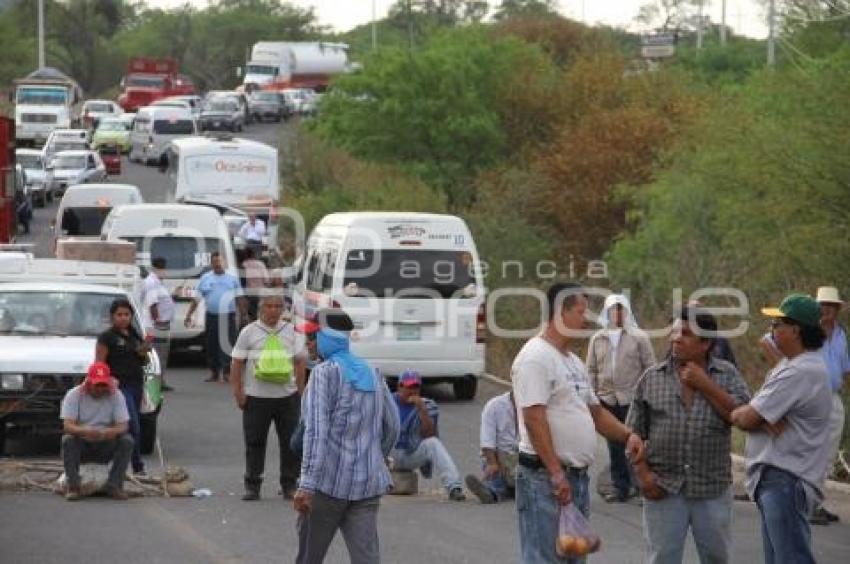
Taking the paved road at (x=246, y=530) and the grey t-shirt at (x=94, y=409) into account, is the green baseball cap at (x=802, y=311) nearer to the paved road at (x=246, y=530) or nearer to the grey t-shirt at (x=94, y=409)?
the paved road at (x=246, y=530)

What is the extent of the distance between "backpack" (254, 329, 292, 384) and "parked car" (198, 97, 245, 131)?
67872mm

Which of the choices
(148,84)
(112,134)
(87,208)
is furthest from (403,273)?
(148,84)

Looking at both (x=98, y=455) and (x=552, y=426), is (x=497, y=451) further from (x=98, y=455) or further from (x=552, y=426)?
(x=552, y=426)

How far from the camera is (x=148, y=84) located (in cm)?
9606

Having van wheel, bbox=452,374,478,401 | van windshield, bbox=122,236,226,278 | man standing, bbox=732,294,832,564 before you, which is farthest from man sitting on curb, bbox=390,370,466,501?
van windshield, bbox=122,236,226,278

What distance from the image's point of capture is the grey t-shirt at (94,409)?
16.1 meters

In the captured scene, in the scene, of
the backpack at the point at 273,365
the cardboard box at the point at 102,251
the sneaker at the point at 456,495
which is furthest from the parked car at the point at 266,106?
the backpack at the point at 273,365

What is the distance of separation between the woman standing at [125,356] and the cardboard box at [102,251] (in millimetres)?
8304

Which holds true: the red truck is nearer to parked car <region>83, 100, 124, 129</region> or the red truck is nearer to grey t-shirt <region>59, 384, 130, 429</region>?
parked car <region>83, 100, 124, 129</region>

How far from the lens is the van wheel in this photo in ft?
80.0

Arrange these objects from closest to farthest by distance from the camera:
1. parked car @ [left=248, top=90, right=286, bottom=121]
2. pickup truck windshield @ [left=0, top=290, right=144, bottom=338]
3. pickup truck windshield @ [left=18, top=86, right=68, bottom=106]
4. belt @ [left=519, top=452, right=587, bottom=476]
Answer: belt @ [left=519, top=452, right=587, bottom=476] < pickup truck windshield @ [left=0, top=290, right=144, bottom=338] < pickup truck windshield @ [left=18, top=86, right=68, bottom=106] < parked car @ [left=248, top=90, right=286, bottom=121]

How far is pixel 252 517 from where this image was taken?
14.9 m

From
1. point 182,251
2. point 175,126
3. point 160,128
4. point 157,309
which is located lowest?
point 160,128

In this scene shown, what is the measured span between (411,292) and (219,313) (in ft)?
10.8
